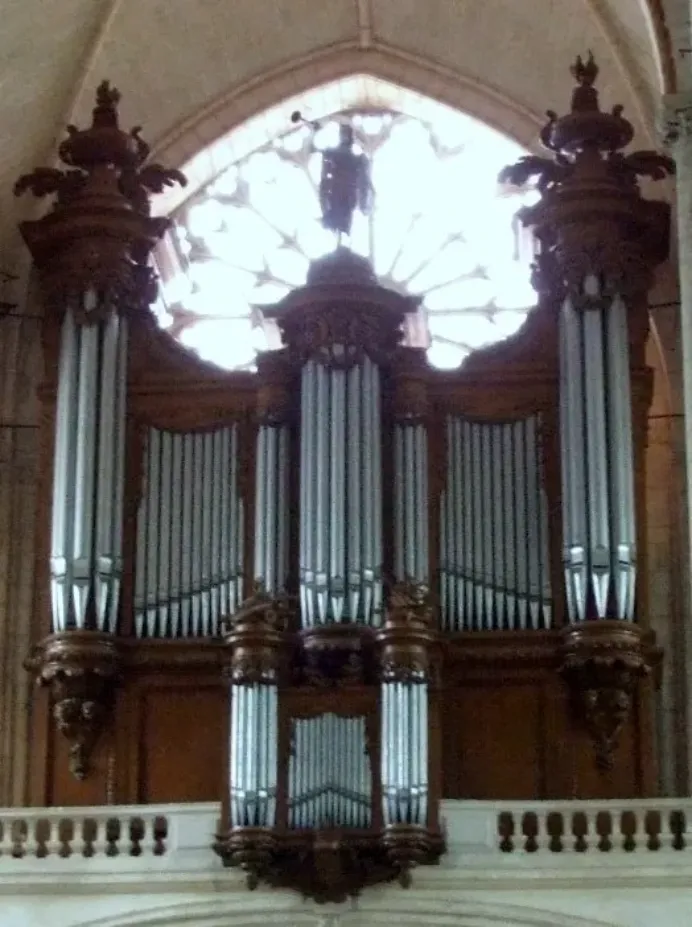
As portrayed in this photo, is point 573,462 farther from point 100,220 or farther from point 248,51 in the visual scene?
point 248,51

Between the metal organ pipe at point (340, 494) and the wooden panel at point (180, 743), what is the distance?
1221 millimetres

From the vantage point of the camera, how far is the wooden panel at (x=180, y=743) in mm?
21625

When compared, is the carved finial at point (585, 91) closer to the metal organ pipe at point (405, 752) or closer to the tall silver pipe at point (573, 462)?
the tall silver pipe at point (573, 462)

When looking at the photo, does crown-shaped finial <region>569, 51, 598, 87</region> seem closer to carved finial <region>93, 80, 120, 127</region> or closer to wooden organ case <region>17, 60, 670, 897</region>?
wooden organ case <region>17, 60, 670, 897</region>

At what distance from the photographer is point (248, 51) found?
996 inches

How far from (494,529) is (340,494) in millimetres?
1305

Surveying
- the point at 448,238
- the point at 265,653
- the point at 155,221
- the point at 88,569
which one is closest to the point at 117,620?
the point at 88,569

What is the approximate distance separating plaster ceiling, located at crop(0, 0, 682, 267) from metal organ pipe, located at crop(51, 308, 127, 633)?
A: 2.19 meters

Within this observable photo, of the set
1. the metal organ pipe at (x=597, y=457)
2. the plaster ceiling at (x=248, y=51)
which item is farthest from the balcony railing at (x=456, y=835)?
the plaster ceiling at (x=248, y=51)

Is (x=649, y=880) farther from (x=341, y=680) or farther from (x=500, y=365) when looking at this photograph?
(x=500, y=365)

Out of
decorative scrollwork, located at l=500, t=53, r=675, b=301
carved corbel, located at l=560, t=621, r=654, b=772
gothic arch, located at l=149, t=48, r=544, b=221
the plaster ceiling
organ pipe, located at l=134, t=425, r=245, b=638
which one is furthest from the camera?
gothic arch, located at l=149, t=48, r=544, b=221

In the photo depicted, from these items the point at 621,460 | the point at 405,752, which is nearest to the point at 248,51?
the point at 621,460

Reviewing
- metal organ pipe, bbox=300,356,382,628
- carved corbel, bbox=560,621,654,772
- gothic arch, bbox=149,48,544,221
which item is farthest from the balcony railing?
gothic arch, bbox=149,48,544,221

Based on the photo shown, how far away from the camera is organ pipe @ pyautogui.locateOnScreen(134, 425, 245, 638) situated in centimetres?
2202
